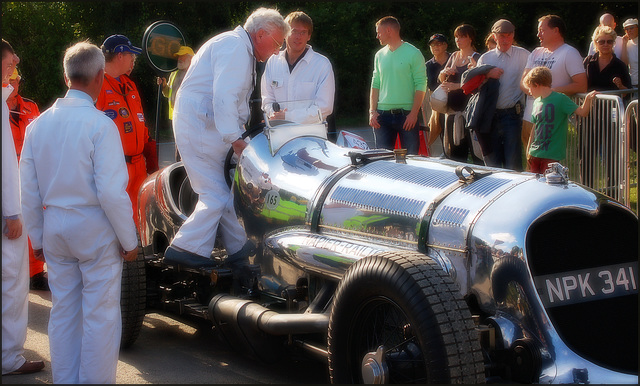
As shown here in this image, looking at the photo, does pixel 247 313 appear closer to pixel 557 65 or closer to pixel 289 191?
pixel 289 191

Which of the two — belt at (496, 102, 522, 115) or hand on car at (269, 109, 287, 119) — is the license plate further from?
belt at (496, 102, 522, 115)

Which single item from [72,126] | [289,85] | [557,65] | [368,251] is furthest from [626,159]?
[72,126]

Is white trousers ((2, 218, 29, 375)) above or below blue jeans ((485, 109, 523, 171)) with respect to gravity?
below

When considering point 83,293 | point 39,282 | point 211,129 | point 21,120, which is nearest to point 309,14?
point 21,120

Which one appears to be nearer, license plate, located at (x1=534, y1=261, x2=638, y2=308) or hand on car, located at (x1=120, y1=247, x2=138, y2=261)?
license plate, located at (x1=534, y1=261, x2=638, y2=308)

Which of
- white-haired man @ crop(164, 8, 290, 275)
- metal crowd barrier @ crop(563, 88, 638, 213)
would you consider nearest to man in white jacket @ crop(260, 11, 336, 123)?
white-haired man @ crop(164, 8, 290, 275)

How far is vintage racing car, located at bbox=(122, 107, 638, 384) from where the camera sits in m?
3.40

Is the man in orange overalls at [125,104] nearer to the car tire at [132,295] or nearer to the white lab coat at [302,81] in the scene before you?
the white lab coat at [302,81]

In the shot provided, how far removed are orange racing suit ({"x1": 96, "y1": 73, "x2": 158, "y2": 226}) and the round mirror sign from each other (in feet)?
1.07

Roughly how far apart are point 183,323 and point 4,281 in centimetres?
131

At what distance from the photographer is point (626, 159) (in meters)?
7.32

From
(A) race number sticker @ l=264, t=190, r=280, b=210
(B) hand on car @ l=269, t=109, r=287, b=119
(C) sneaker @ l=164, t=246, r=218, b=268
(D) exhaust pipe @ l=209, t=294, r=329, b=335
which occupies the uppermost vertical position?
(B) hand on car @ l=269, t=109, r=287, b=119

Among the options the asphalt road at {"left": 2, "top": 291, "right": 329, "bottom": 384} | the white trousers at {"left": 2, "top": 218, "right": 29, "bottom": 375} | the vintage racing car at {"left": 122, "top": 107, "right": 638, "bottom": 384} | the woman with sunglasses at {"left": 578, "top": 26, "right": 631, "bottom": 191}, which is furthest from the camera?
the woman with sunglasses at {"left": 578, "top": 26, "right": 631, "bottom": 191}

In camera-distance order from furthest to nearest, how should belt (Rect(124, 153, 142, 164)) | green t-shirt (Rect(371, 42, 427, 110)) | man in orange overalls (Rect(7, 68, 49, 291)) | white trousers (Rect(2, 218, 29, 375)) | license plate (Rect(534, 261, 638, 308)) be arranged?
green t-shirt (Rect(371, 42, 427, 110)) < belt (Rect(124, 153, 142, 164)) < man in orange overalls (Rect(7, 68, 49, 291)) < white trousers (Rect(2, 218, 29, 375)) < license plate (Rect(534, 261, 638, 308))
